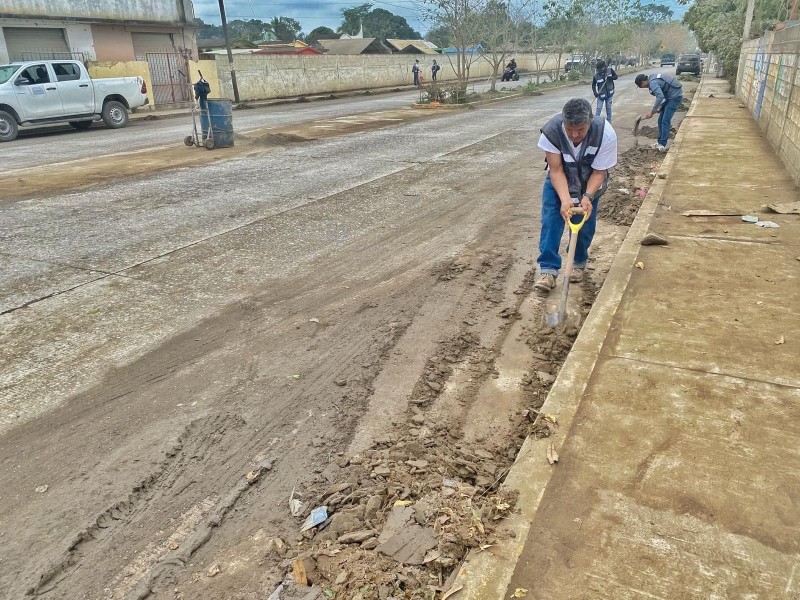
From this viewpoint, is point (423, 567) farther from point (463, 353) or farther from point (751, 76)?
point (751, 76)

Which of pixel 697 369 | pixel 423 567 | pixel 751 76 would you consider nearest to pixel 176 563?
pixel 423 567

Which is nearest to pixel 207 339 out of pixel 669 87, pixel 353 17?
pixel 669 87

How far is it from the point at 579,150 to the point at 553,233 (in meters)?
0.73

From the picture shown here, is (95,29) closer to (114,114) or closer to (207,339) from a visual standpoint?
(114,114)

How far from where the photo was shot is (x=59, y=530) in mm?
2691

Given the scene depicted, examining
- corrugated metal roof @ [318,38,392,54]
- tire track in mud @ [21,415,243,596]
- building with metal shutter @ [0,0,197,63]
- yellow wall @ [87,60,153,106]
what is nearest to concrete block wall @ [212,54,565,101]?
building with metal shutter @ [0,0,197,63]

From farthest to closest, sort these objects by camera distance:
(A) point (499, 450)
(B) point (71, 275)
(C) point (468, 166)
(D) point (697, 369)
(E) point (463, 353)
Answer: (C) point (468, 166) < (B) point (71, 275) < (E) point (463, 353) < (D) point (697, 369) < (A) point (499, 450)

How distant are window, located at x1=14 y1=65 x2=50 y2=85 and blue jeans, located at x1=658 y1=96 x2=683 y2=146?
16.1m

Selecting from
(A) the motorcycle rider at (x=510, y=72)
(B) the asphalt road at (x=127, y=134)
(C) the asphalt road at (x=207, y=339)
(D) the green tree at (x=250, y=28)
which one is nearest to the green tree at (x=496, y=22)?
(A) the motorcycle rider at (x=510, y=72)

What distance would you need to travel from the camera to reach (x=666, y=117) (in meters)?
12.0

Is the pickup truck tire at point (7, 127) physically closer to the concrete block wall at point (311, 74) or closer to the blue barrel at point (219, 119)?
the blue barrel at point (219, 119)

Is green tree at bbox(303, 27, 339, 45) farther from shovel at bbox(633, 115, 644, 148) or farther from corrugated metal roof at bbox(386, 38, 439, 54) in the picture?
shovel at bbox(633, 115, 644, 148)

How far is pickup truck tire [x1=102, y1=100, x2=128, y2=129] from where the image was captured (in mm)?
18666

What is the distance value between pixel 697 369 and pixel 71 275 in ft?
17.3
